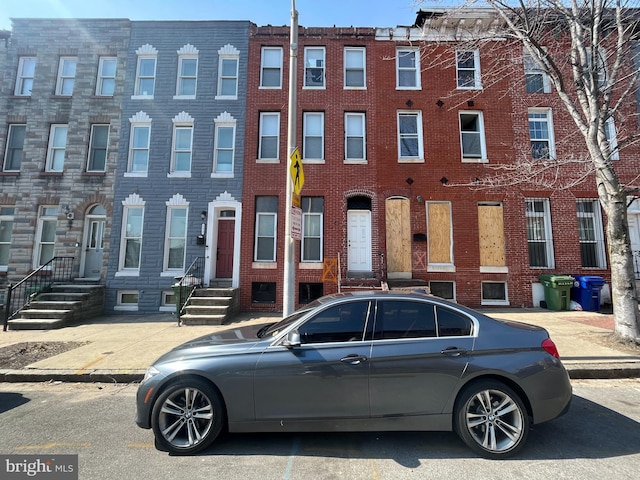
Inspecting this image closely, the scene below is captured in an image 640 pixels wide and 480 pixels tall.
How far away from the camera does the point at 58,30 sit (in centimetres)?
1258

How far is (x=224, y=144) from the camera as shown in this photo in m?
12.1

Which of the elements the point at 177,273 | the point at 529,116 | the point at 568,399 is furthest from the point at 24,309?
the point at 529,116

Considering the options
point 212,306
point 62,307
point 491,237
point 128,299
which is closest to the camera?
point 62,307

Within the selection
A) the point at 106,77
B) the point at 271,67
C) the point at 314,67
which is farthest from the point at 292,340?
the point at 106,77

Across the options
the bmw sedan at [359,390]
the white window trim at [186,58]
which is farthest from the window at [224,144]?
the bmw sedan at [359,390]

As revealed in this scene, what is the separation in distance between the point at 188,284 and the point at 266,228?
3373 mm

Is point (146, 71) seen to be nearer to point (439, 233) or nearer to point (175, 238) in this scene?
point (175, 238)

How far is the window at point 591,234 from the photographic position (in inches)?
Result: 448

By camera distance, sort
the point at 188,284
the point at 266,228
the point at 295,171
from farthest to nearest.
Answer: the point at 266,228
the point at 188,284
the point at 295,171

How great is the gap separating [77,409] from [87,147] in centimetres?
1123

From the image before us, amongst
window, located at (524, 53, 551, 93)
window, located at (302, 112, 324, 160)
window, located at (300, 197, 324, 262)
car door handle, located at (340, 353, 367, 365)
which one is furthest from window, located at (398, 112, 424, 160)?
car door handle, located at (340, 353, 367, 365)

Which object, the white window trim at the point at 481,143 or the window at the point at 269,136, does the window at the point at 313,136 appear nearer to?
the window at the point at 269,136

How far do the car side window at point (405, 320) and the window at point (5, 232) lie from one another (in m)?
14.9

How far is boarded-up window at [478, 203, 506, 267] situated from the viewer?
1136 centimetres
